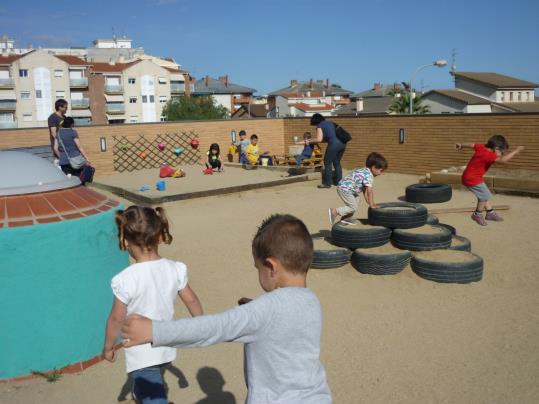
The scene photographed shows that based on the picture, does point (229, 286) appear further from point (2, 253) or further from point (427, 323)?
point (2, 253)

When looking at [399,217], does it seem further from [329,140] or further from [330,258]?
[329,140]

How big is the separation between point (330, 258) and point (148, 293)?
14.9 ft

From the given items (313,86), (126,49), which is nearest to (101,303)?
(126,49)

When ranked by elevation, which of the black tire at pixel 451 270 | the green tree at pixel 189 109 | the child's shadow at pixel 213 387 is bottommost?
the child's shadow at pixel 213 387

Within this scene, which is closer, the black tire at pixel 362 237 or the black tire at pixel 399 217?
the black tire at pixel 362 237

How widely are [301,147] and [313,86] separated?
9913cm

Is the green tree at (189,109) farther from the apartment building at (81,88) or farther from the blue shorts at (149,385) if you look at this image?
the blue shorts at (149,385)

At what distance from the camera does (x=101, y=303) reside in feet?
15.6

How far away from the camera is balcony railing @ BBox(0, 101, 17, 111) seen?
73688 millimetres

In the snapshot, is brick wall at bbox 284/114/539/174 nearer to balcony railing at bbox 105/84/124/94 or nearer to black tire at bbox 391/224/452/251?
black tire at bbox 391/224/452/251

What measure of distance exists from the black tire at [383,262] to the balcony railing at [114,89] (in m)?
80.9

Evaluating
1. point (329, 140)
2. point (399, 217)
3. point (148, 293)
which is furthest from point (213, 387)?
point (329, 140)

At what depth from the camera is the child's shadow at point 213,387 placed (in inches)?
165

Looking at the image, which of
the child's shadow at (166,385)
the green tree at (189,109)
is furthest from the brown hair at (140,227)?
the green tree at (189,109)
